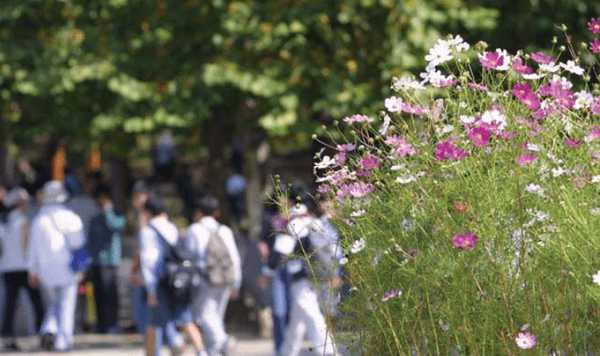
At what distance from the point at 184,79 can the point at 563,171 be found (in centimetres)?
1264

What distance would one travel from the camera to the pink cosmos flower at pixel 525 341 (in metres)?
6.03

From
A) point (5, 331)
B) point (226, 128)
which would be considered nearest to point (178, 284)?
point (5, 331)

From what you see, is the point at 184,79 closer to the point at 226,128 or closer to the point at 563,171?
the point at 226,128

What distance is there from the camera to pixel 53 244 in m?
17.5

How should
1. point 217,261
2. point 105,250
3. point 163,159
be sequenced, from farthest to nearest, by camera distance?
point 163,159 < point 105,250 < point 217,261

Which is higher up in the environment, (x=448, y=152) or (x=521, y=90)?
(x=521, y=90)

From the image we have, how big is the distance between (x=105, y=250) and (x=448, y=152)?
1304 centimetres

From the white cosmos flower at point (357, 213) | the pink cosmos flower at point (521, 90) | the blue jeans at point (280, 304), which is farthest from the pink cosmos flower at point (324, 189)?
the blue jeans at point (280, 304)

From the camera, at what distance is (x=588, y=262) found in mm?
6016

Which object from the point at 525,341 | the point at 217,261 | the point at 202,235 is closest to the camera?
the point at 525,341

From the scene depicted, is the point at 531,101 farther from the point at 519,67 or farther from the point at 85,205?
the point at 85,205

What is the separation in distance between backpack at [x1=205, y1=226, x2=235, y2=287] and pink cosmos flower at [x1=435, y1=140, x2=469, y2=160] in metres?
8.35

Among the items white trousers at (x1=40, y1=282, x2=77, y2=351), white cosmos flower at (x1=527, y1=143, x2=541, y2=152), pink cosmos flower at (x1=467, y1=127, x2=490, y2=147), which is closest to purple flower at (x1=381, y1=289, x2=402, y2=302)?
pink cosmos flower at (x1=467, y1=127, x2=490, y2=147)

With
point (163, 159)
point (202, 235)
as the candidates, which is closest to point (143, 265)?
point (202, 235)
